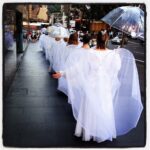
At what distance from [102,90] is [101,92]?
25 millimetres

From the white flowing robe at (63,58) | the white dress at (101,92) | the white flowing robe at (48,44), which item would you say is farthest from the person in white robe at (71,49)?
the white flowing robe at (48,44)

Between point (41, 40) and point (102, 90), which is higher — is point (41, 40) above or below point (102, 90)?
above

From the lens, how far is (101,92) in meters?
6.00

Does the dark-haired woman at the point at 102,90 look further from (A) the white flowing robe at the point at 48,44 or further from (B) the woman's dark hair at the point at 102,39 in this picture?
(A) the white flowing robe at the point at 48,44

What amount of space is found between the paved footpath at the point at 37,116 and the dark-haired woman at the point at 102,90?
0.50ft

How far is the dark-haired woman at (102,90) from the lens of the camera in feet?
19.4

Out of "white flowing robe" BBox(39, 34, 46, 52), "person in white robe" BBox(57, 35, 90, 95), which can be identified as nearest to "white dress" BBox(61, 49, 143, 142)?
"person in white robe" BBox(57, 35, 90, 95)

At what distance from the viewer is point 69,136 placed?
5988 mm

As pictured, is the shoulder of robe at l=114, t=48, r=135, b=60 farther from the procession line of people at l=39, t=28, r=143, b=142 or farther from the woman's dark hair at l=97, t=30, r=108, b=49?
the woman's dark hair at l=97, t=30, r=108, b=49

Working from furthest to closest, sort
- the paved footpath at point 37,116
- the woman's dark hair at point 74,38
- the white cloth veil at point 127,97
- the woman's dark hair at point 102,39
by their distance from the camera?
1. the woman's dark hair at point 74,38
2. the white cloth veil at point 127,97
3. the woman's dark hair at point 102,39
4. the paved footpath at point 37,116

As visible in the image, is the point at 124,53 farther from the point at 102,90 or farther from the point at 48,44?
the point at 48,44

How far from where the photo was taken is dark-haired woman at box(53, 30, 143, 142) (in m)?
5.91

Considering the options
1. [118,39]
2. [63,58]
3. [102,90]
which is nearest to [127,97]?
[102,90]

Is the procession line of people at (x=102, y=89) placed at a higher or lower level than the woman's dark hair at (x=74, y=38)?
A: lower
